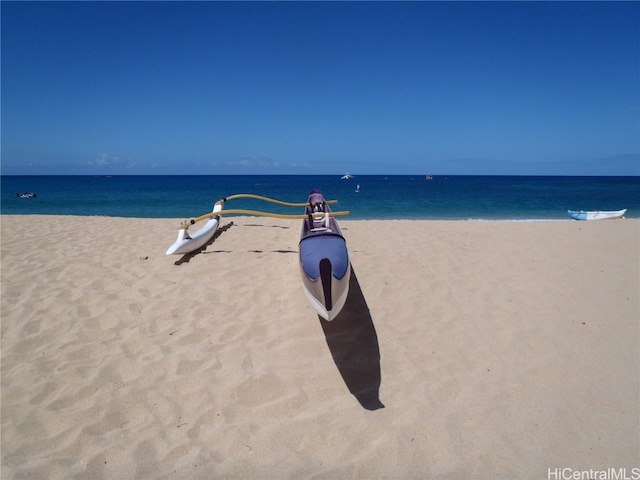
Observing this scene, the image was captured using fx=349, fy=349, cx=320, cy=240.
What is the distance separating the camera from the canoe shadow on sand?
2.78m

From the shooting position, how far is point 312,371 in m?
2.96

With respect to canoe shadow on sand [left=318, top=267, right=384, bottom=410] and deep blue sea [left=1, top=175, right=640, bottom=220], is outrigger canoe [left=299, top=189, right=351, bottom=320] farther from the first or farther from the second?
deep blue sea [left=1, top=175, right=640, bottom=220]

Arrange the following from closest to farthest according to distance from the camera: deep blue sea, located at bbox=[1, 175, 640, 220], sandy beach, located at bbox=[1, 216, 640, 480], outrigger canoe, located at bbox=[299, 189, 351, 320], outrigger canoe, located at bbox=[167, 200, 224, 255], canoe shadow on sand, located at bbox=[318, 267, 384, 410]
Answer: sandy beach, located at bbox=[1, 216, 640, 480]
outrigger canoe, located at bbox=[299, 189, 351, 320]
canoe shadow on sand, located at bbox=[318, 267, 384, 410]
outrigger canoe, located at bbox=[167, 200, 224, 255]
deep blue sea, located at bbox=[1, 175, 640, 220]

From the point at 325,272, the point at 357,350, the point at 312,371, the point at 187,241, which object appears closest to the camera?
the point at 325,272

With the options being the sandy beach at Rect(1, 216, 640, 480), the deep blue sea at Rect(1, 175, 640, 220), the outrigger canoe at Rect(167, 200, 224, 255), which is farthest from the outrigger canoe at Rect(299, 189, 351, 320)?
the deep blue sea at Rect(1, 175, 640, 220)

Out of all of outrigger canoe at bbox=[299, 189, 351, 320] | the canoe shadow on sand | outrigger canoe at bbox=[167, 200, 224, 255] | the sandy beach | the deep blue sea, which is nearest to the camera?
the sandy beach

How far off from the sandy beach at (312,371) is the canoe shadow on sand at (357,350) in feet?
0.06

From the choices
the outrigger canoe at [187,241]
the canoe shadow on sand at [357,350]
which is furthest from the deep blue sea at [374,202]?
the canoe shadow on sand at [357,350]

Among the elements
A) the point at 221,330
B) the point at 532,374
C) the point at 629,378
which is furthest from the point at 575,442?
the point at 221,330

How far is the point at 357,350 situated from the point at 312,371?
508 millimetres

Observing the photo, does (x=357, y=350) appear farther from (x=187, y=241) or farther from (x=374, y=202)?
(x=374, y=202)

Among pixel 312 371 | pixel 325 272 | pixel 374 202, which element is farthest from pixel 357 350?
pixel 374 202

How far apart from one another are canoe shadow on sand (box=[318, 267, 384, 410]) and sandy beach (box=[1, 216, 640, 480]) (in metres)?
0.02

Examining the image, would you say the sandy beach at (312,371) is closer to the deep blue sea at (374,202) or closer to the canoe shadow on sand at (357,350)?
the canoe shadow on sand at (357,350)
